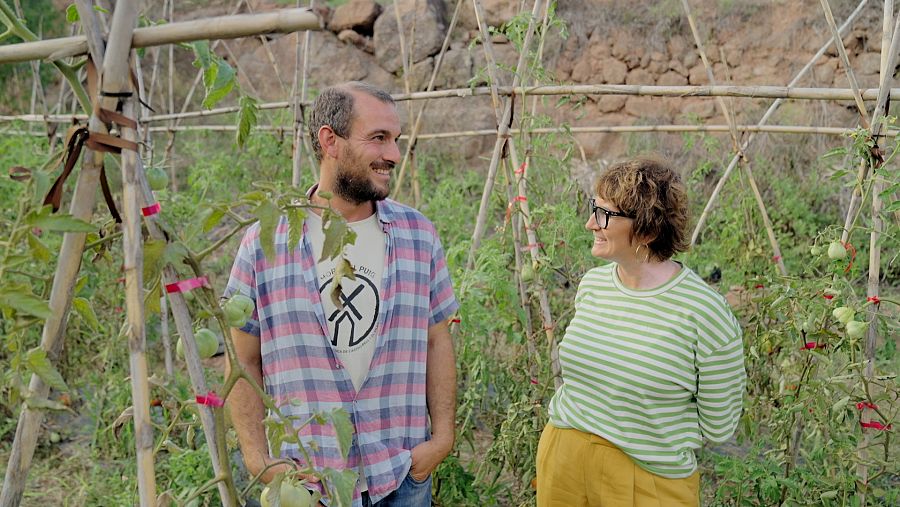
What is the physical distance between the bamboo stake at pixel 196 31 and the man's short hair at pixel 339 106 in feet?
2.62

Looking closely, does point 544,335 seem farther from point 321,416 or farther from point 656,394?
point 321,416

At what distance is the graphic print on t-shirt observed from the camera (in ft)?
5.62

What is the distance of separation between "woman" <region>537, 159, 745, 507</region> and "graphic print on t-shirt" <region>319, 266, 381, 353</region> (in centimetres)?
46

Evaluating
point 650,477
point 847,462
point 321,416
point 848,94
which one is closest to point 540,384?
point 650,477

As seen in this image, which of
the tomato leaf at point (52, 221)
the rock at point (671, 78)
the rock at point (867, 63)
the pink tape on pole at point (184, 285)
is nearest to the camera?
the tomato leaf at point (52, 221)

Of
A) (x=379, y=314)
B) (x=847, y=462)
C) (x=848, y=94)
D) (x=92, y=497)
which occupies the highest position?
(x=848, y=94)

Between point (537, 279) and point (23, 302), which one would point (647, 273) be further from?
point (23, 302)

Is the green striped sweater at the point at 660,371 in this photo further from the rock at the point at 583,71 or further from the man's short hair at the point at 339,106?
the rock at the point at 583,71

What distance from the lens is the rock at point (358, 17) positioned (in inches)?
322

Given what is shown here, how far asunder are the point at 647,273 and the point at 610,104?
5.80m

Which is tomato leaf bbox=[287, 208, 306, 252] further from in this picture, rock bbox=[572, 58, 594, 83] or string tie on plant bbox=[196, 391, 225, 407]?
rock bbox=[572, 58, 594, 83]

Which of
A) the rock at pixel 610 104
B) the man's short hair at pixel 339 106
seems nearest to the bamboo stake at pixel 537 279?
the man's short hair at pixel 339 106

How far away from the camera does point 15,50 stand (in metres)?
0.92

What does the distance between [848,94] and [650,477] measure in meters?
0.96
